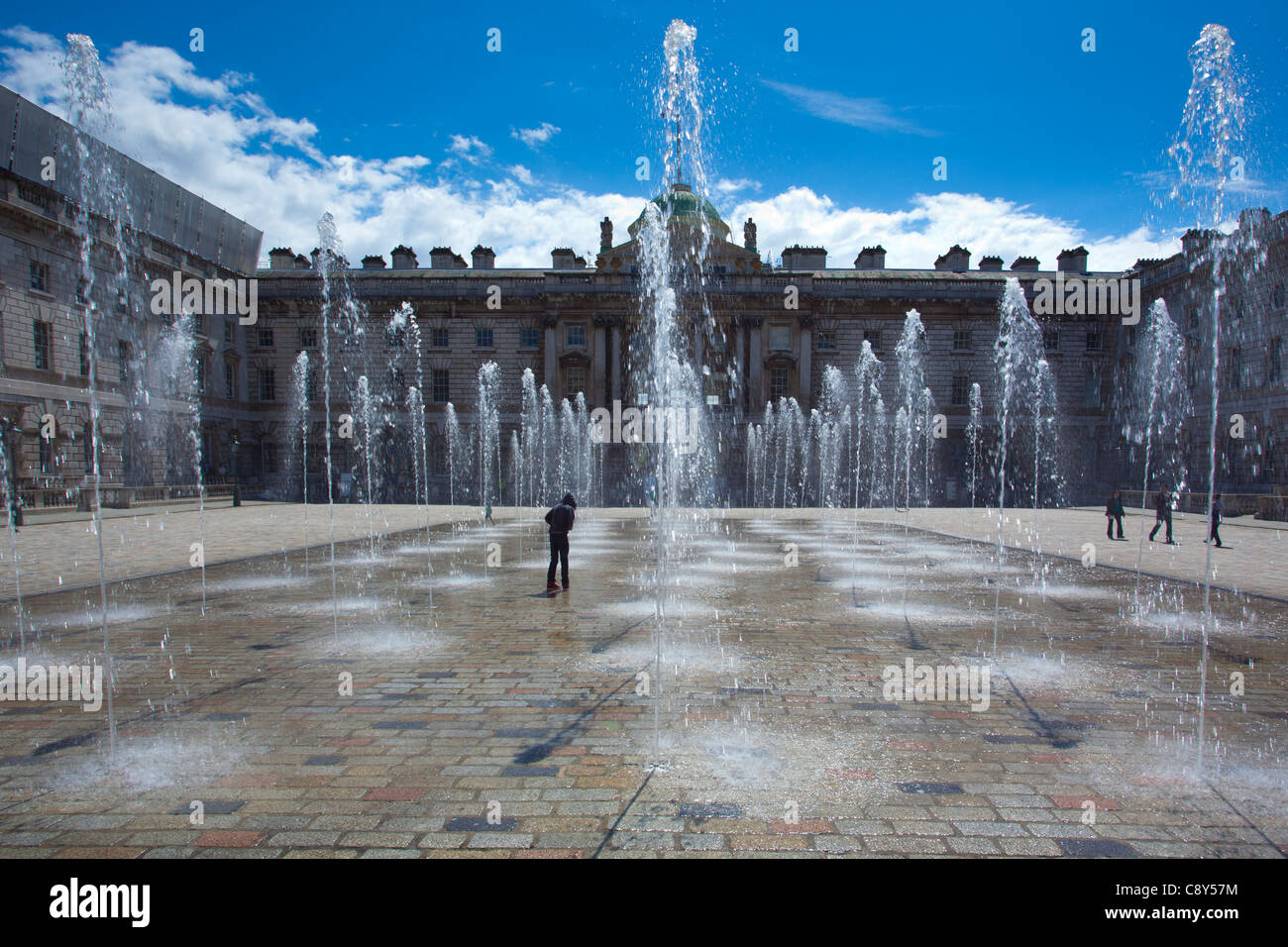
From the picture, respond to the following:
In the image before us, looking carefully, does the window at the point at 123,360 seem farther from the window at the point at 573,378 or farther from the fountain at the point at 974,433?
the fountain at the point at 974,433

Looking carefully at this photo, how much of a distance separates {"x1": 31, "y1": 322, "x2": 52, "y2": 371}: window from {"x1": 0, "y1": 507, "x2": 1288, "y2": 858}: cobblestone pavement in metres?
25.3

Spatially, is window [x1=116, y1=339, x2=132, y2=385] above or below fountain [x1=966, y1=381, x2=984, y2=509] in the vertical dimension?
above

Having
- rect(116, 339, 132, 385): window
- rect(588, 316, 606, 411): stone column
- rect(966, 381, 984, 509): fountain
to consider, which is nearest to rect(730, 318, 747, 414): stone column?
rect(588, 316, 606, 411): stone column

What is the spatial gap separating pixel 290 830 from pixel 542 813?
126 cm

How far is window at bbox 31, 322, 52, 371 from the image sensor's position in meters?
29.1

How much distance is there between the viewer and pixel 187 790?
4195mm

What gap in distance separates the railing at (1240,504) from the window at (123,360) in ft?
149

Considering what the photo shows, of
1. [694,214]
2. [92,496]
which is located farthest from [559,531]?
[694,214]

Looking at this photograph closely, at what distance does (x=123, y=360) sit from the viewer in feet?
112

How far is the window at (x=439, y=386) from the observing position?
48375 mm

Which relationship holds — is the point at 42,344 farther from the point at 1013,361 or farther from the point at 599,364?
the point at 1013,361

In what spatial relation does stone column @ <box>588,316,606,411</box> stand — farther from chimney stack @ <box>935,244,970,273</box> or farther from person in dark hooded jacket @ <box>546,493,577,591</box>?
person in dark hooded jacket @ <box>546,493,577,591</box>

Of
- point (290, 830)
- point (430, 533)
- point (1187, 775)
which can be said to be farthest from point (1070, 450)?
point (290, 830)

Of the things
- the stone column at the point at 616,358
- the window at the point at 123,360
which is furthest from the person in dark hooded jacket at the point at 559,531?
the stone column at the point at 616,358
